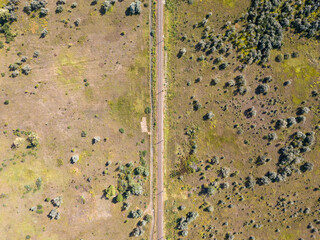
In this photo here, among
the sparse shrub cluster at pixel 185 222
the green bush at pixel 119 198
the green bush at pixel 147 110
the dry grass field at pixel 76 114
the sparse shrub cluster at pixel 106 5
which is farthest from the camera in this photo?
the green bush at pixel 147 110

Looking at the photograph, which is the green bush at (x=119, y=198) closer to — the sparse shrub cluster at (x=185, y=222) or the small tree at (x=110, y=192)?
the small tree at (x=110, y=192)

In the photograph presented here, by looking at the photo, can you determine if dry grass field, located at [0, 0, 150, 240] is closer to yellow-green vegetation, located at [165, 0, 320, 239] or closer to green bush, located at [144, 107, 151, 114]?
green bush, located at [144, 107, 151, 114]

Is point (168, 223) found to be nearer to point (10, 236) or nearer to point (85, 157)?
point (85, 157)

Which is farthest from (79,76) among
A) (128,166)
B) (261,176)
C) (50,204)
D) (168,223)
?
(261,176)

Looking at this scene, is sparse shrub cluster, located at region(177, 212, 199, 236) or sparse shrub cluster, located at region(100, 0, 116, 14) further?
sparse shrub cluster, located at region(100, 0, 116, 14)

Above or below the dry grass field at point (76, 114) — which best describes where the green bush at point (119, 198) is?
below

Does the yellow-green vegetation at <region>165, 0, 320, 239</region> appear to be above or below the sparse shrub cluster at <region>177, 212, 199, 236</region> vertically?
above

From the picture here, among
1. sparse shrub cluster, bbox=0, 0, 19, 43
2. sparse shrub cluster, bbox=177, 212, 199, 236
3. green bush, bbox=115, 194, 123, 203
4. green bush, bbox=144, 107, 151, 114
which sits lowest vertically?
sparse shrub cluster, bbox=177, 212, 199, 236

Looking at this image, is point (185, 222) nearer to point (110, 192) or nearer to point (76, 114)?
point (110, 192)

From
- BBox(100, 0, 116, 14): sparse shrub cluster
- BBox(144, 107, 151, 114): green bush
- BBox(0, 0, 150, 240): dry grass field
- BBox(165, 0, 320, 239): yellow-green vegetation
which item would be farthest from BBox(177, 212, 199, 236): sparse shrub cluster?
BBox(100, 0, 116, 14): sparse shrub cluster

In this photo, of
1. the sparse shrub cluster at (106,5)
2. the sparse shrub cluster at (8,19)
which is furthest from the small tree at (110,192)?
the sparse shrub cluster at (8,19)

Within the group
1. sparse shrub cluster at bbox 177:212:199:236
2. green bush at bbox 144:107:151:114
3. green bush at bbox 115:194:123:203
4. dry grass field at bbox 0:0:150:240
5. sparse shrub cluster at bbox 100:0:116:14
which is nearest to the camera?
green bush at bbox 115:194:123:203
